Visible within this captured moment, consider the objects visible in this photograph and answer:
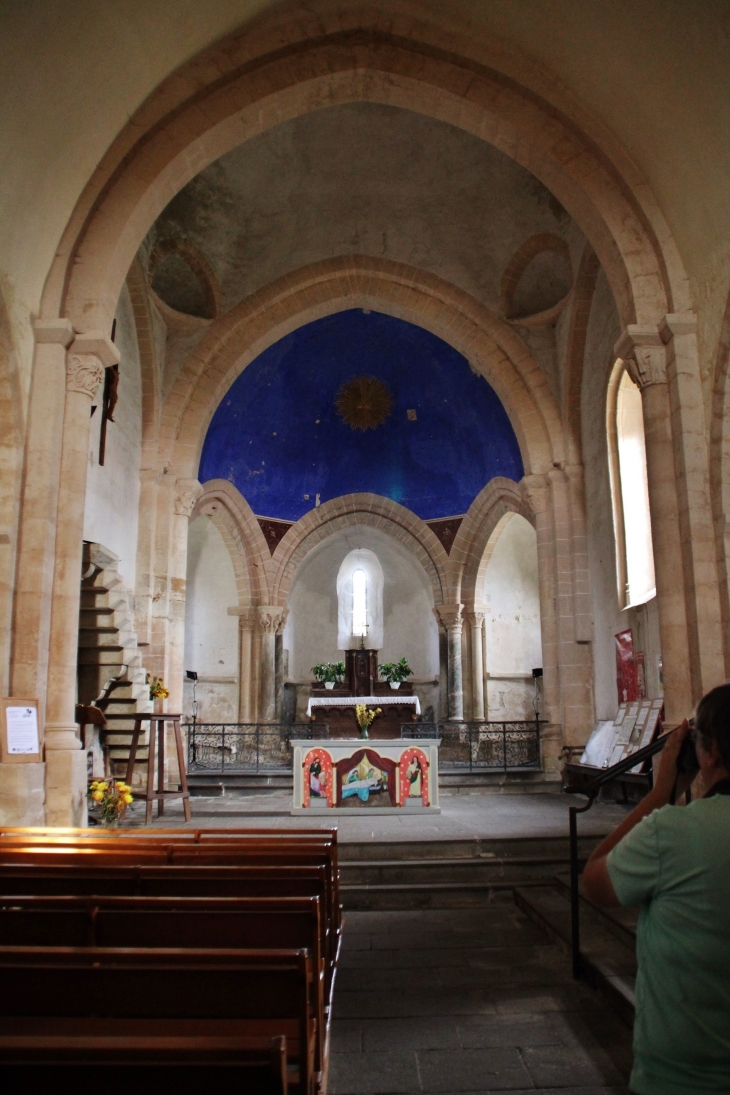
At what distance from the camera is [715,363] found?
322 inches

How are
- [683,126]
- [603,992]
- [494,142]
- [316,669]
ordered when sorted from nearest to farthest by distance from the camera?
[603,992], [683,126], [494,142], [316,669]

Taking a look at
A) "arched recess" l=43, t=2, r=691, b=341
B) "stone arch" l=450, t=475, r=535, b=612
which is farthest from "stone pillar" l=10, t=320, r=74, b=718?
"stone arch" l=450, t=475, r=535, b=612

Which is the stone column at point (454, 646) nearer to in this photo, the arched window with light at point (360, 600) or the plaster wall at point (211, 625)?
the arched window with light at point (360, 600)

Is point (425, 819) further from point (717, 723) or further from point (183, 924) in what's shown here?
point (717, 723)

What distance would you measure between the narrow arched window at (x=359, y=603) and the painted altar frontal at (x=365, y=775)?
11.5 m

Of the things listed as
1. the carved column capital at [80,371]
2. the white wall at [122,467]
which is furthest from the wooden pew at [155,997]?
the white wall at [122,467]

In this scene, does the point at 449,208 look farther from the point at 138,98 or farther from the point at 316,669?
the point at 316,669

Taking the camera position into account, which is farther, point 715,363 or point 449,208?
point 449,208

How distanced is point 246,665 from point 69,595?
1114 centimetres

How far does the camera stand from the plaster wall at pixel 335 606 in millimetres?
21562

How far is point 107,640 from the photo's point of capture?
10930mm

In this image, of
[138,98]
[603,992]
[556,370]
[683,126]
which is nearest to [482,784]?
[556,370]

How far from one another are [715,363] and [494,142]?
4.31 meters

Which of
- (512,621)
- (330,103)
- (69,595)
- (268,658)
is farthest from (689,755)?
(512,621)
